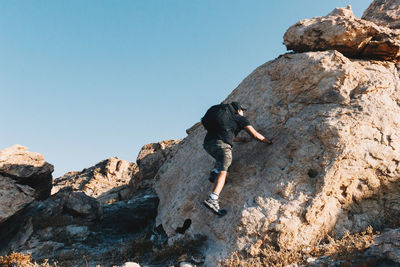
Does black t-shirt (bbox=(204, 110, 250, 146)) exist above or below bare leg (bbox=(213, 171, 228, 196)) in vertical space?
above

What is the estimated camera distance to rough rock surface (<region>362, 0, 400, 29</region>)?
44.4 feet

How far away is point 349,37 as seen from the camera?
995 cm

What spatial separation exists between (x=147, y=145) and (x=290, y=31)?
13704mm

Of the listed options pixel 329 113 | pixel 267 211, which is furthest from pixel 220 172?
pixel 329 113

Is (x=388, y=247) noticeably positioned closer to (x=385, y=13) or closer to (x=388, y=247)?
(x=388, y=247)

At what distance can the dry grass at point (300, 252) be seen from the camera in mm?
6137

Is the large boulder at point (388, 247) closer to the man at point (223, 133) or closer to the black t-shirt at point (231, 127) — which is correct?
the man at point (223, 133)

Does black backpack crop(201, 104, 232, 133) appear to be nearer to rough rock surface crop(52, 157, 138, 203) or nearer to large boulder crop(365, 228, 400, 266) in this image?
large boulder crop(365, 228, 400, 266)

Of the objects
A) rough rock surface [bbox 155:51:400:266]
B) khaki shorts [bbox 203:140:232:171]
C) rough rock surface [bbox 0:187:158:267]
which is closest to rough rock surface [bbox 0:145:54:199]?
rough rock surface [bbox 0:187:158:267]

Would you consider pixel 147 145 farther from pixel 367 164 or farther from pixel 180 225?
pixel 367 164

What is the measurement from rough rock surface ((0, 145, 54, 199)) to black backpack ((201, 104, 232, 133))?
997cm

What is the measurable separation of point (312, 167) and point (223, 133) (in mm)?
2803

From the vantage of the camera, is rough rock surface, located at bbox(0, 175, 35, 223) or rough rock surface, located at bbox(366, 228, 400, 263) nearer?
rough rock surface, located at bbox(366, 228, 400, 263)

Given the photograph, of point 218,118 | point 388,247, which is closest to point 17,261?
point 218,118
